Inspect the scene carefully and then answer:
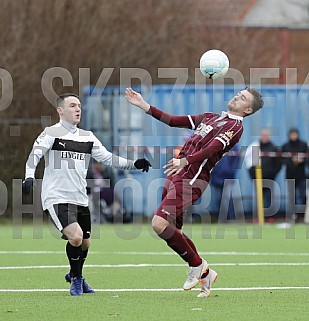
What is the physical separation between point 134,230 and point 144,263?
649 centimetres

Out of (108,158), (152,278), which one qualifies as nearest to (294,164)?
(152,278)

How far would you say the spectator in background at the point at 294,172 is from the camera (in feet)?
74.7

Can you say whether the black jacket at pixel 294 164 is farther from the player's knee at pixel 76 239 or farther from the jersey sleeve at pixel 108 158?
the player's knee at pixel 76 239

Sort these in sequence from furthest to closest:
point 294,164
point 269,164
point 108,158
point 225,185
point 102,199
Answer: point 225,185 → point 294,164 → point 269,164 → point 102,199 → point 108,158

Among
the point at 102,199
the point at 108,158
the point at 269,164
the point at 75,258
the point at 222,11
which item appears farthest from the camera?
the point at 222,11

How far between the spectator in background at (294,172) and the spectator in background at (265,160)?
0.26 m

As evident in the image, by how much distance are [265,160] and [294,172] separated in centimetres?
78

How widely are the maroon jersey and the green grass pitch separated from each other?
4.16ft

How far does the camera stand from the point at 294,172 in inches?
907

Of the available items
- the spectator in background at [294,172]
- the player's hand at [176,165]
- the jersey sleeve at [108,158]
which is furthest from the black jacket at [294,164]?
the player's hand at [176,165]

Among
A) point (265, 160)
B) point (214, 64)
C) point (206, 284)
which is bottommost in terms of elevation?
point (206, 284)

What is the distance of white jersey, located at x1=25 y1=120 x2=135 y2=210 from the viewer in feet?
34.9

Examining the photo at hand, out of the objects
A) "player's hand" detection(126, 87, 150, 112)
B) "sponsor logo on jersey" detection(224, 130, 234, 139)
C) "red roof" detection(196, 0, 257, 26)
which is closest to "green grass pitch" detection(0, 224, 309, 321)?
"sponsor logo on jersey" detection(224, 130, 234, 139)

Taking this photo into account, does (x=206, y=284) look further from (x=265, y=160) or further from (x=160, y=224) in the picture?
(x=265, y=160)
